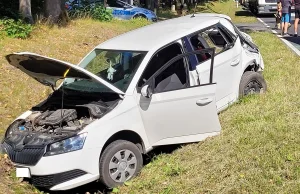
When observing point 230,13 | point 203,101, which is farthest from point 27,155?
point 230,13

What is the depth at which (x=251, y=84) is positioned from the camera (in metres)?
7.32

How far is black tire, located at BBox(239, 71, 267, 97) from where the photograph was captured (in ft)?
23.4

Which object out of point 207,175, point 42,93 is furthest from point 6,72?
point 207,175

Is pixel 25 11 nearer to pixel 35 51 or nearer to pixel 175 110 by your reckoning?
pixel 35 51

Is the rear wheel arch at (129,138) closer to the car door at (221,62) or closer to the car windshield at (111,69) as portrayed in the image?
the car windshield at (111,69)

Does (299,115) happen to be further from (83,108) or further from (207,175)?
(83,108)

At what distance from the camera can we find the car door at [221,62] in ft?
20.7

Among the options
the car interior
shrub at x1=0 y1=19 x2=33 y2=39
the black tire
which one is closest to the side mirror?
the car interior

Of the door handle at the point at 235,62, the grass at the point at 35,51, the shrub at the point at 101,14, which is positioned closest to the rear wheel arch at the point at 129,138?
the grass at the point at 35,51

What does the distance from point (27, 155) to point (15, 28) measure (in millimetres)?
7820

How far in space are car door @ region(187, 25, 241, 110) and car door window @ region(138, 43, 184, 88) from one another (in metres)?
0.27

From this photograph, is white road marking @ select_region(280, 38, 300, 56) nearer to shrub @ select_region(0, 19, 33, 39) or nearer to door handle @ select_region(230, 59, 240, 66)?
door handle @ select_region(230, 59, 240, 66)

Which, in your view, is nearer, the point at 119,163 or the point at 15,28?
the point at 119,163

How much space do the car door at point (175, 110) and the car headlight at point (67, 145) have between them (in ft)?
3.03
